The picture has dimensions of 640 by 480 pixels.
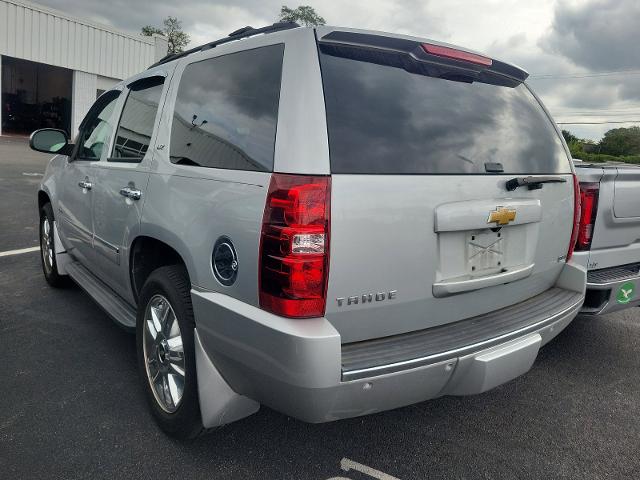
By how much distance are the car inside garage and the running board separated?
94.4 ft

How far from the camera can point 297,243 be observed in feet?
5.99

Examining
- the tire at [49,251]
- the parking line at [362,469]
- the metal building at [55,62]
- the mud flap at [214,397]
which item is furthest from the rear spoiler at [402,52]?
the metal building at [55,62]

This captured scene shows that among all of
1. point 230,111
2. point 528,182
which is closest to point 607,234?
point 528,182

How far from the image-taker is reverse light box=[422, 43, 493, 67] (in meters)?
2.23

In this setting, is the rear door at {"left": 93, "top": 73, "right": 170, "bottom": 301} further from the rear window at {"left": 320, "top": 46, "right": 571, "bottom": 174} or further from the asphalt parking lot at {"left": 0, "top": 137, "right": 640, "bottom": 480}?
the rear window at {"left": 320, "top": 46, "right": 571, "bottom": 174}

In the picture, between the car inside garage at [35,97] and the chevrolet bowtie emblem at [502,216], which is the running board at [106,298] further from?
the car inside garage at [35,97]

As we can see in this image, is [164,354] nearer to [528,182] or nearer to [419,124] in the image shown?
[419,124]

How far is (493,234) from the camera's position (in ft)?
7.63

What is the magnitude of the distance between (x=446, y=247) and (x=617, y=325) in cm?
316

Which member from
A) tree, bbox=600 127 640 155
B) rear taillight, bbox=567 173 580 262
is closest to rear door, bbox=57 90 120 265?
rear taillight, bbox=567 173 580 262

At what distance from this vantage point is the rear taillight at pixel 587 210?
3197 millimetres

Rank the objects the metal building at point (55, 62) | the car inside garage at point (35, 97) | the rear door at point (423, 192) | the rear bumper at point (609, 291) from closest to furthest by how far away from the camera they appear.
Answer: the rear door at point (423, 192) → the rear bumper at point (609, 291) → the metal building at point (55, 62) → the car inside garage at point (35, 97)

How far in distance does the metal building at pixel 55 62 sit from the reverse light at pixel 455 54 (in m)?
28.1

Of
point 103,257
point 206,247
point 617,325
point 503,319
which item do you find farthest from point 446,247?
point 617,325
